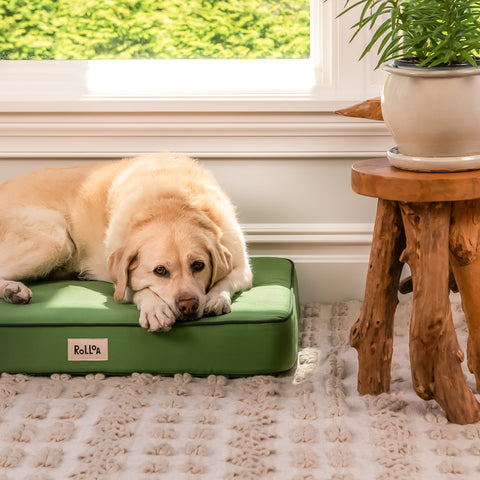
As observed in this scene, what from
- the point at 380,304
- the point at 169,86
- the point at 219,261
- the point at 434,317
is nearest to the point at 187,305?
the point at 219,261

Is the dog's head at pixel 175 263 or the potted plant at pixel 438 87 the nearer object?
the potted plant at pixel 438 87

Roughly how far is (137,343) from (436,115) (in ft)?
3.36

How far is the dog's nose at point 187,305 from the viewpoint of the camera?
6.68 feet

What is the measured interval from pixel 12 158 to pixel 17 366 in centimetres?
102

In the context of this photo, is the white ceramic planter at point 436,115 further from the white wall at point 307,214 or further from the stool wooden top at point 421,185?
the white wall at point 307,214

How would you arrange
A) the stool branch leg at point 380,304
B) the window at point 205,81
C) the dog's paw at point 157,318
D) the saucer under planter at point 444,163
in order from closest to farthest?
the saucer under planter at point 444,163
the stool branch leg at point 380,304
the dog's paw at point 157,318
the window at point 205,81

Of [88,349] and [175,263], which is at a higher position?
[175,263]

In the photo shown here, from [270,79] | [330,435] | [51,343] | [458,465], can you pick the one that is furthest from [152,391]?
[270,79]

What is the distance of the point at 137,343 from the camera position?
2.05m

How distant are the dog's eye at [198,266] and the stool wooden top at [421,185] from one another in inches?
23.2

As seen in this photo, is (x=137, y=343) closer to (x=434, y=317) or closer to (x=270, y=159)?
(x=434, y=317)

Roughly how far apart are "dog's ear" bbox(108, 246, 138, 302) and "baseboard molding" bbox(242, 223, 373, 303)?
735 mm

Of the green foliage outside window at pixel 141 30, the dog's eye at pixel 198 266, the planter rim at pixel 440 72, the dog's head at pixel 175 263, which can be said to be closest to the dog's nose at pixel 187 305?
the dog's head at pixel 175 263

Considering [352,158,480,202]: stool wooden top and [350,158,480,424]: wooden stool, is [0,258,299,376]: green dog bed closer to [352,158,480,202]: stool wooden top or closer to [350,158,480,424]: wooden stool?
[350,158,480,424]: wooden stool
